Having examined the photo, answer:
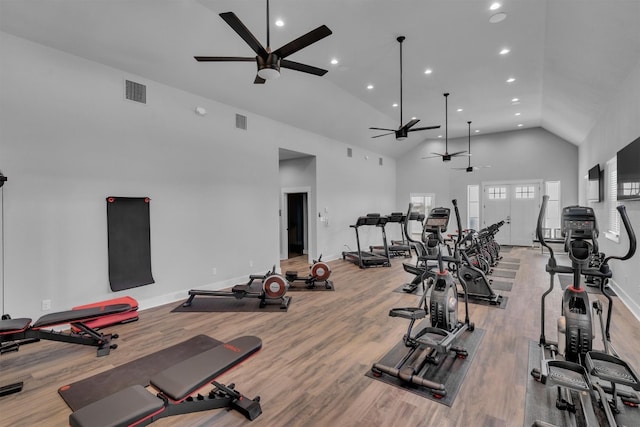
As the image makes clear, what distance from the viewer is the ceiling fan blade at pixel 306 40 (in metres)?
2.45

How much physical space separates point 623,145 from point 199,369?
20.8 ft

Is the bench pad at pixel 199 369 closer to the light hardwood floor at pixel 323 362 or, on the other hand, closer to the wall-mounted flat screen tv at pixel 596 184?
the light hardwood floor at pixel 323 362

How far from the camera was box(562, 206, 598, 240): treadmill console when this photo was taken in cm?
262

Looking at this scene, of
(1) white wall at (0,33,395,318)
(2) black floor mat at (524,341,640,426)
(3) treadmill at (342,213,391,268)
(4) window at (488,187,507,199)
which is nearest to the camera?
(2) black floor mat at (524,341,640,426)

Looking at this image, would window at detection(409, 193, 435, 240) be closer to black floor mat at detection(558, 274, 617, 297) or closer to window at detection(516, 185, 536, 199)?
window at detection(516, 185, 536, 199)

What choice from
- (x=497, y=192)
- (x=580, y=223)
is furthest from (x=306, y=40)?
(x=497, y=192)

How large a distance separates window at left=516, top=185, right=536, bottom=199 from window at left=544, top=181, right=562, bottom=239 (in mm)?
404

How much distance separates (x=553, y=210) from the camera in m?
10.5

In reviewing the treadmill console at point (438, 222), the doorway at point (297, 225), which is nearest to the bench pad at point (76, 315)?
the treadmill console at point (438, 222)

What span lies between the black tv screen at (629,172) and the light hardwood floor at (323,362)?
1680 millimetres

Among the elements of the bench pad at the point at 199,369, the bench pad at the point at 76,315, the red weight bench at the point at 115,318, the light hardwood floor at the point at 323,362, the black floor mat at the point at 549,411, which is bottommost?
the light hardwood floor at the point at 323,362

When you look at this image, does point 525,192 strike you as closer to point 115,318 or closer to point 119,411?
point 115,318

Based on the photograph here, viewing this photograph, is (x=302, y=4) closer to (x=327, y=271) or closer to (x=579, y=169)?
(x=327, y=271)

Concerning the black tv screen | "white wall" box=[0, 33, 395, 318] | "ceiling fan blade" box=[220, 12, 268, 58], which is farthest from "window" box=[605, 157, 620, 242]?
"white wall" box=[0, 33, 395, 318]
